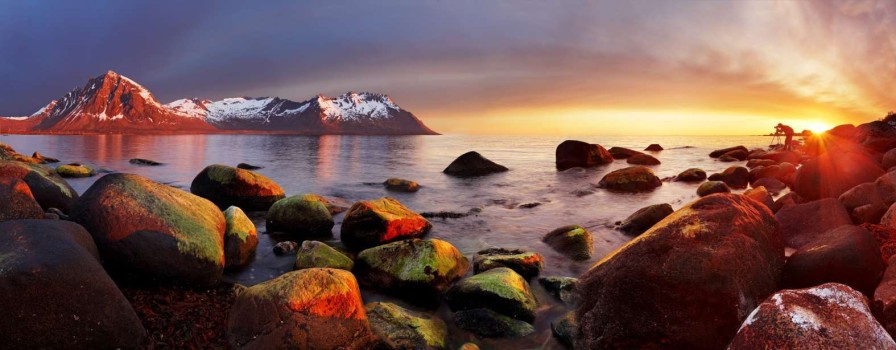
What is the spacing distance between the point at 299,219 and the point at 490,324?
299 inches

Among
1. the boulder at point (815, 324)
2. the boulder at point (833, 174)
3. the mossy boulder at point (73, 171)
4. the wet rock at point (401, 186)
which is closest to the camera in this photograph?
the boulder at point (815, 324)

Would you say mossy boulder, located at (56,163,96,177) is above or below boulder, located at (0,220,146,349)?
below

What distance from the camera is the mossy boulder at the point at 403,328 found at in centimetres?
627

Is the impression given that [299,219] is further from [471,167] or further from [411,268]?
[471,167]

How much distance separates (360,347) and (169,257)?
3637 mm

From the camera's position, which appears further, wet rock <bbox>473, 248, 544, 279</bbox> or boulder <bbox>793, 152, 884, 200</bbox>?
boulder <bbox>793, 152, 884, 200</bbox>

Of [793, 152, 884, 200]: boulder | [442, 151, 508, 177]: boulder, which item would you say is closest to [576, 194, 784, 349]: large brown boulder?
[793, 152, 884, 200]: boulder

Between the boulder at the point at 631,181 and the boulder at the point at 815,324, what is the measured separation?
21.2 m

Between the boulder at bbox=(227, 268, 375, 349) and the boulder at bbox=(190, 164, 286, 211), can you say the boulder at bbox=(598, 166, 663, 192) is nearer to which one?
the boulder at bbox=(190, 164, 286, 211)

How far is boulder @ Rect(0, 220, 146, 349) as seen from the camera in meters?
4.63

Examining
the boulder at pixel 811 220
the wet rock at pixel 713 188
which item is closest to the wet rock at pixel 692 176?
the wet rock at pixel 713 188

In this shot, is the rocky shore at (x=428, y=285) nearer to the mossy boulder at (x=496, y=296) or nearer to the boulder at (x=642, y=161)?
the mossy boulder at (x=496, y=296)

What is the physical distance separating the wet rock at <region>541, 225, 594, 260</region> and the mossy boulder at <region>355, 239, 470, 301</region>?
3602 mm

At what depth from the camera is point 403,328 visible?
21.4 feet
